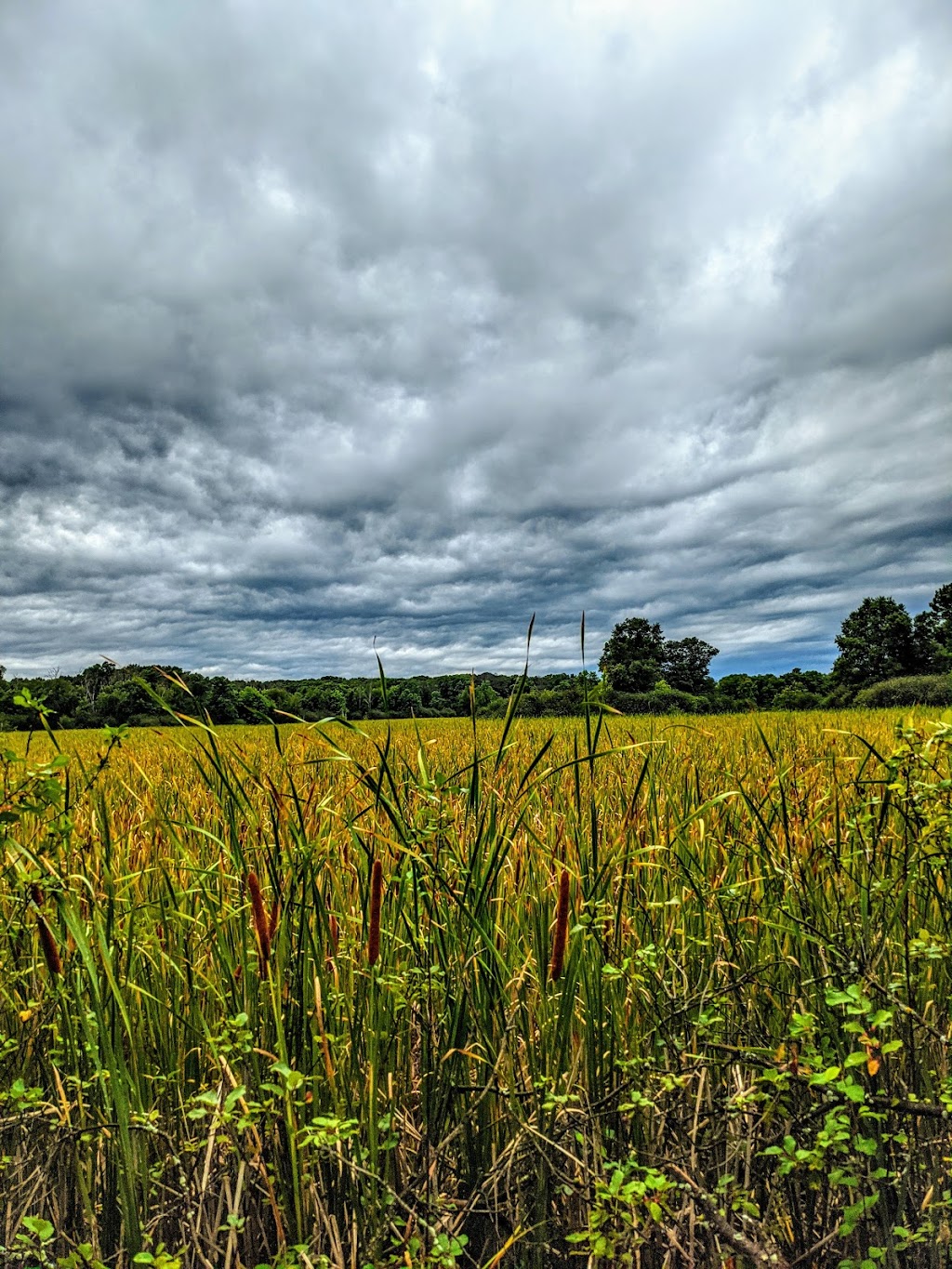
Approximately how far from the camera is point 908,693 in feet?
83.7

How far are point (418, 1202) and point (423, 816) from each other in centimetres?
77

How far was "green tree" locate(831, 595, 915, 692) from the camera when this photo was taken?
40438 millimetres

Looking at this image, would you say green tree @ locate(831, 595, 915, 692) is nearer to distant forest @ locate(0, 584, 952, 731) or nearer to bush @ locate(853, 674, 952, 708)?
distant forest @ locate(0, 584, 952, 731)

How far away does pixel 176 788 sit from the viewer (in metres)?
4.80

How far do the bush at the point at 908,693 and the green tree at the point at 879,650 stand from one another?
1280cm

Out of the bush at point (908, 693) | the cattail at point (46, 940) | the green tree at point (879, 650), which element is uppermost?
the green tree at point (879, 650)

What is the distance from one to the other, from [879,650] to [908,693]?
18743mm

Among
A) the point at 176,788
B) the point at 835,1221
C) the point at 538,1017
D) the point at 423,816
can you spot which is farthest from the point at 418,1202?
the point at 176,788

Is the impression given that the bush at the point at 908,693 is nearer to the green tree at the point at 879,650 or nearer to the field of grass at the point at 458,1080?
the green tree at the point at 879,650

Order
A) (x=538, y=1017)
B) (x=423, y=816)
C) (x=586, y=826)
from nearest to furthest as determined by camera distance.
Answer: (x=423, y=816) → (x=538, y=1017) → (x=586, y=826)

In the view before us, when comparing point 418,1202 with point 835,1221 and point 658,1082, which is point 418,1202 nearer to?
point 658,1082

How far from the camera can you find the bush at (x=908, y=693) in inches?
937

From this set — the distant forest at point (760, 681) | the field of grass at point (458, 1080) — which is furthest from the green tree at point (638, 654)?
the field of grass at point (458, 1080)

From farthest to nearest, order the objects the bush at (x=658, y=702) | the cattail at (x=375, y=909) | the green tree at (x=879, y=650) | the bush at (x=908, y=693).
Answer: the green tree at (x=879, y=650), the bush at (x=658, y=702), the bush at (x=908, y=693), the cattail at (x=375, y=909)
